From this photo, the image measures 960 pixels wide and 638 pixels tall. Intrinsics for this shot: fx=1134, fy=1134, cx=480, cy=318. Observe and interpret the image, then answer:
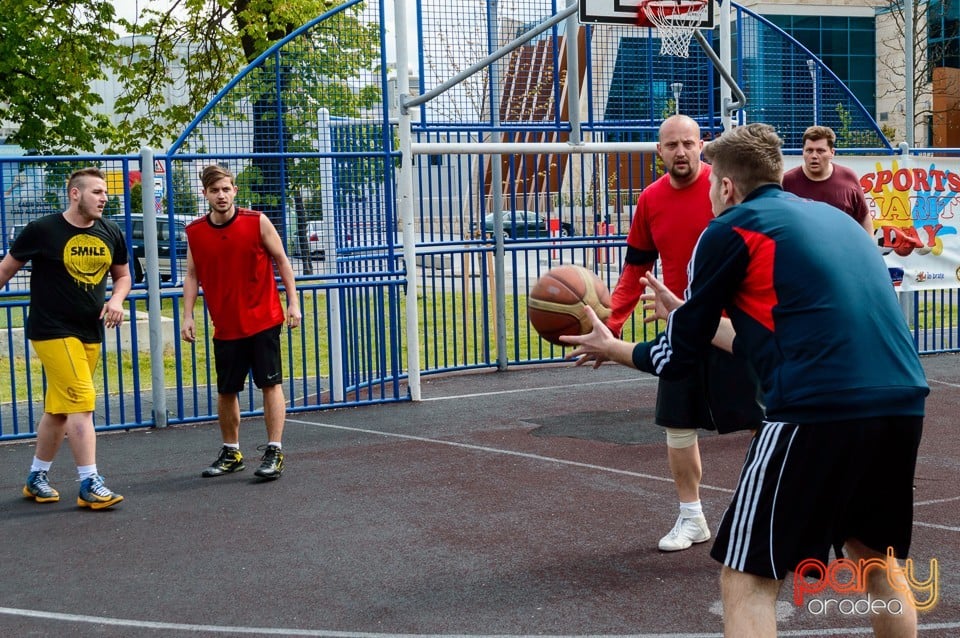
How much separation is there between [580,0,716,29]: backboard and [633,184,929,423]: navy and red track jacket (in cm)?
695

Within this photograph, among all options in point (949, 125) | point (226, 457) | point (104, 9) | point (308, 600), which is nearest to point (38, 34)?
point (104, 9)

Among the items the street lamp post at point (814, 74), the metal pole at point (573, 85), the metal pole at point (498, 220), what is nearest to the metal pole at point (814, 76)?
the street lamp post at point (814, 74)

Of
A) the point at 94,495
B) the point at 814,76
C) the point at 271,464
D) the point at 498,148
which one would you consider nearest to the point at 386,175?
the point at 498,148

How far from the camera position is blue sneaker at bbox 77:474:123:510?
672cm

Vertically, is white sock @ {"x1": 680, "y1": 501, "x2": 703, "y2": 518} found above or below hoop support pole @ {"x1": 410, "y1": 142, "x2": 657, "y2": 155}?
below

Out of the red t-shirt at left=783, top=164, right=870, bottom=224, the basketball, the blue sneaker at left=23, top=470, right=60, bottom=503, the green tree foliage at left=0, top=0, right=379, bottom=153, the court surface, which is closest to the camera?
the court surface

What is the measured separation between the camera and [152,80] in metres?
21.5

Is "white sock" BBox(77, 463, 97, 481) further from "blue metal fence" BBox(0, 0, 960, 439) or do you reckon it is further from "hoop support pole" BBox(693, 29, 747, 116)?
"hoop support pole" BBox(693, 29, 747, 116)

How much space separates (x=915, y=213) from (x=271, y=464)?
7.96 metres

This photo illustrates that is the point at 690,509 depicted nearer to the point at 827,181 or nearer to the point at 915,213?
the point at 827,181

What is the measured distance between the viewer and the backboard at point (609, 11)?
33.0 feet

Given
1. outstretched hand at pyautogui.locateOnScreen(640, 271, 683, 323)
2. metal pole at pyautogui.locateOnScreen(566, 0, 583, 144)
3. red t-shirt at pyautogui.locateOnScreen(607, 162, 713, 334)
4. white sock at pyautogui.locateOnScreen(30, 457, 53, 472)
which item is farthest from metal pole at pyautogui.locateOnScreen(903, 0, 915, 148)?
outstretched hand at pyautogui.locateOnScreen(640, 271, 683, 323)

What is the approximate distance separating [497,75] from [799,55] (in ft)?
11.1

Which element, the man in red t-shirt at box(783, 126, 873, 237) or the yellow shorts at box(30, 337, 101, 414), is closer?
the yellow shorts at box(30, 337, 101, 414)
